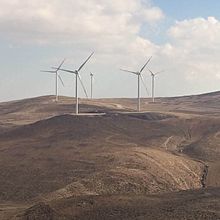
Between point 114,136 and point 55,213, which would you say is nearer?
point 55,213

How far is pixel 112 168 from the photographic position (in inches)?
2144

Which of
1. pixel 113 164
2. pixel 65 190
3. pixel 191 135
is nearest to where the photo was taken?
pixel 65 190

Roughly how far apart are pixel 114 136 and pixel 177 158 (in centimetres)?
1714

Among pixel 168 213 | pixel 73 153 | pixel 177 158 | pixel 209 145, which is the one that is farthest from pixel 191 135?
pixel 168 213

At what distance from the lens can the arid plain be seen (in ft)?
113

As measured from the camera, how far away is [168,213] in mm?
33438

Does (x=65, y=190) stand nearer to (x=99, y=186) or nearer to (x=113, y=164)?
(x=99, y=186)

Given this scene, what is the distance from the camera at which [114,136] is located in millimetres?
78375

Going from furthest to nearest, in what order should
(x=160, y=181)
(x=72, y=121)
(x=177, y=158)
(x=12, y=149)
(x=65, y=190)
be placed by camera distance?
(x=72, y=121)
(x=12, y=149)
(x=177, y=158)
(x=160, y=181)
(x=65, y=190)

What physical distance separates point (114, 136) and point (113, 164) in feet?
72.0

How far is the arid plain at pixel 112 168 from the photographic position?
34531 mm

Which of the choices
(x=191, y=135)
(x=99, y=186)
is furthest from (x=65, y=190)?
(x=191, y=135)

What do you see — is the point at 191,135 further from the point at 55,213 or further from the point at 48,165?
the point at 55,213

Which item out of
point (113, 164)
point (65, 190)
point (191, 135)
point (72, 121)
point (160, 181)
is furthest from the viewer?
point (72, 121)
